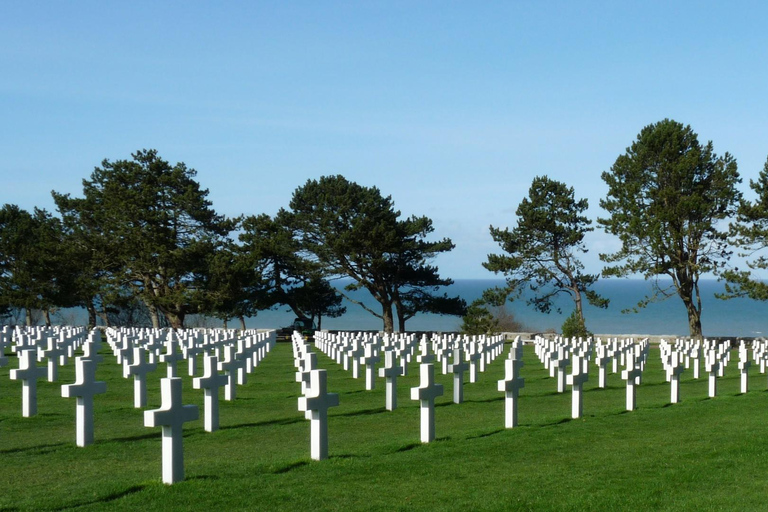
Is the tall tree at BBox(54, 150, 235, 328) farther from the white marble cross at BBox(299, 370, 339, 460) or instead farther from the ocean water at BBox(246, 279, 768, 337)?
the ocean water at BBox(246, 279, 768, 337)

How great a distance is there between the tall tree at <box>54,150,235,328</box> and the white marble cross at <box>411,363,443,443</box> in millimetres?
35251

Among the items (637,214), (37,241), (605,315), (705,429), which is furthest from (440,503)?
(605,315)

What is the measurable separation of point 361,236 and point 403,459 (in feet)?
120

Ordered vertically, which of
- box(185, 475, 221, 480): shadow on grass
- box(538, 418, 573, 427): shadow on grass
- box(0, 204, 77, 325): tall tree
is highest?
box(0, 204, 77, 325): tall tree

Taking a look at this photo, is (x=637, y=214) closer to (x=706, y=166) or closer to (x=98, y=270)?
(x=706, y=166)

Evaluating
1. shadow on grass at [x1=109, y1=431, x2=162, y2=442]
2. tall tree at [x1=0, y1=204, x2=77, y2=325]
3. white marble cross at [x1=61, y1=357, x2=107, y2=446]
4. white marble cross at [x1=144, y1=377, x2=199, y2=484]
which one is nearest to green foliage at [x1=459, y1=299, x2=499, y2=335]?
tall tree at [x1=0, y1=204, x2=77, y2=325]

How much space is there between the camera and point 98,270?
4522 cm

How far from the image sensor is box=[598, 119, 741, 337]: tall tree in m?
36.5

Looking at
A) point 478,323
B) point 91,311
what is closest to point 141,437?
point 478,323

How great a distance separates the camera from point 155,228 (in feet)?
141

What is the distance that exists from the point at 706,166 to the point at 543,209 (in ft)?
26.0

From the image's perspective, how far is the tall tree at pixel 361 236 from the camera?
4375 centimetres

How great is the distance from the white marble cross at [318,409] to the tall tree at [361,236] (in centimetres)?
3556

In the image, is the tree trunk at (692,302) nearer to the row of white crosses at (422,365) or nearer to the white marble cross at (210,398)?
the row of white crosses at (422,365)
